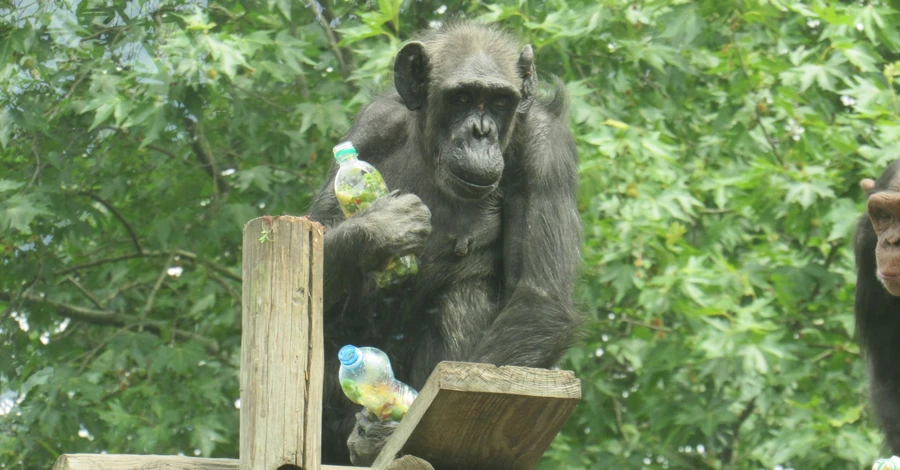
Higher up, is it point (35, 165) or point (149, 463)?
point (149, 463)

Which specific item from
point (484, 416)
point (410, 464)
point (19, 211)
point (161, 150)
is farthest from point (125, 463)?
point (161, 150)

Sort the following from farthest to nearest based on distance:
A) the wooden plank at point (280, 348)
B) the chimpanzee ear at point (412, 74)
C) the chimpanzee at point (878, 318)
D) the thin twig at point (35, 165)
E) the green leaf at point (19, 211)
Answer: the thin twig at point (35, 165)
the green leaf at point (19, 211)
the chimpanzee at point (878, 318)
the chimpanzee ear at point (412, 74)
the wooden plank at point (280, 348)

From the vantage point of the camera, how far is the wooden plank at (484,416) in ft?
10.8

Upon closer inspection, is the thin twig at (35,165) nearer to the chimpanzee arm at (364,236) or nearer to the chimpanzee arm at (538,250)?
the chimpanzee arm at (364,236)

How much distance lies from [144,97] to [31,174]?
1102mm

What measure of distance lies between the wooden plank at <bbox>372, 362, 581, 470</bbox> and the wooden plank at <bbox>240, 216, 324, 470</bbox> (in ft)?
1.10

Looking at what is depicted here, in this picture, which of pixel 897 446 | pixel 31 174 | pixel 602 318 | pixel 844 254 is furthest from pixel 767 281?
pixel 31 174

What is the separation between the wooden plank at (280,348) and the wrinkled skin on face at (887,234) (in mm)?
3275

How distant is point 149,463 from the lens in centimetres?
319

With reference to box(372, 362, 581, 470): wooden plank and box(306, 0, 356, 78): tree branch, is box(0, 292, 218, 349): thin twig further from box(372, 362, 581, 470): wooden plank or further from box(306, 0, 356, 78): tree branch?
box(372, 362, 581, 470): wooden plank

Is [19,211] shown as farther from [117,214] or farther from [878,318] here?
[878,318]

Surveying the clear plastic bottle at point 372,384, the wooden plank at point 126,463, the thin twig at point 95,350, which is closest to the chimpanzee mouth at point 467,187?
the clear plastic bottle at point 372,384

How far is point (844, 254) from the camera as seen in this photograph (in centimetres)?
805

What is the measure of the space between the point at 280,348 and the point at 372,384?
2.94ft
